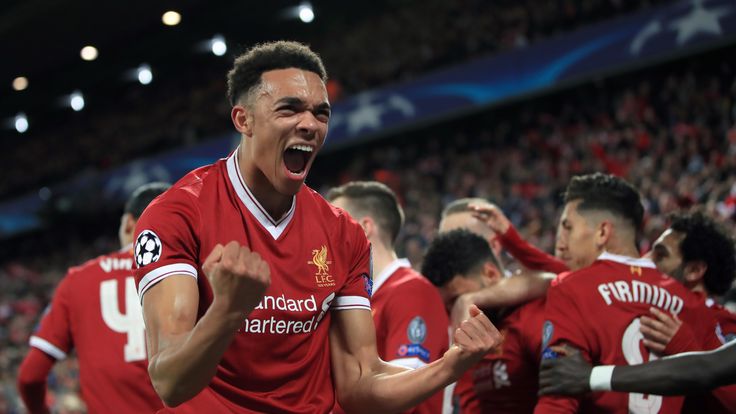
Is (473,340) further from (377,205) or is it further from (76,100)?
(76,100)

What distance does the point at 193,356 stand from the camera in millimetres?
2297

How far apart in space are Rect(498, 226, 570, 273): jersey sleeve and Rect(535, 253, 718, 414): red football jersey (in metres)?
0.62

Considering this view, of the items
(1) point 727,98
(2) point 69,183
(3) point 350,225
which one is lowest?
(3) point 350,225

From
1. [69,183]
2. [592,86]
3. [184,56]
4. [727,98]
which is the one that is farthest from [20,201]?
[727,98]

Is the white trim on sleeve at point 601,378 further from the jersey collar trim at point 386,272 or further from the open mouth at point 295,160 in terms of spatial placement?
the open mouth at point 295,160

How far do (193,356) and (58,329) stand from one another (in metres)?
2.86

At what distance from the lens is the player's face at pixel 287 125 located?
2.80 meters

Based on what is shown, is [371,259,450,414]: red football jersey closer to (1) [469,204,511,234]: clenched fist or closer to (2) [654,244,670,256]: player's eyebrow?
(1) [469,204,511,234]: clenched fist

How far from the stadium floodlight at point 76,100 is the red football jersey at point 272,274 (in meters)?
29.7

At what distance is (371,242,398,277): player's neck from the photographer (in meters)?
4.60

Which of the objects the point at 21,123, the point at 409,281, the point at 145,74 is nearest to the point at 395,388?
the point at 409,281

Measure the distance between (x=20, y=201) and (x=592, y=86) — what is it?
20261mm

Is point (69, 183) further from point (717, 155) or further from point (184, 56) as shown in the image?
point (717, 155)

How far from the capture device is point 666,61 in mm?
14828
